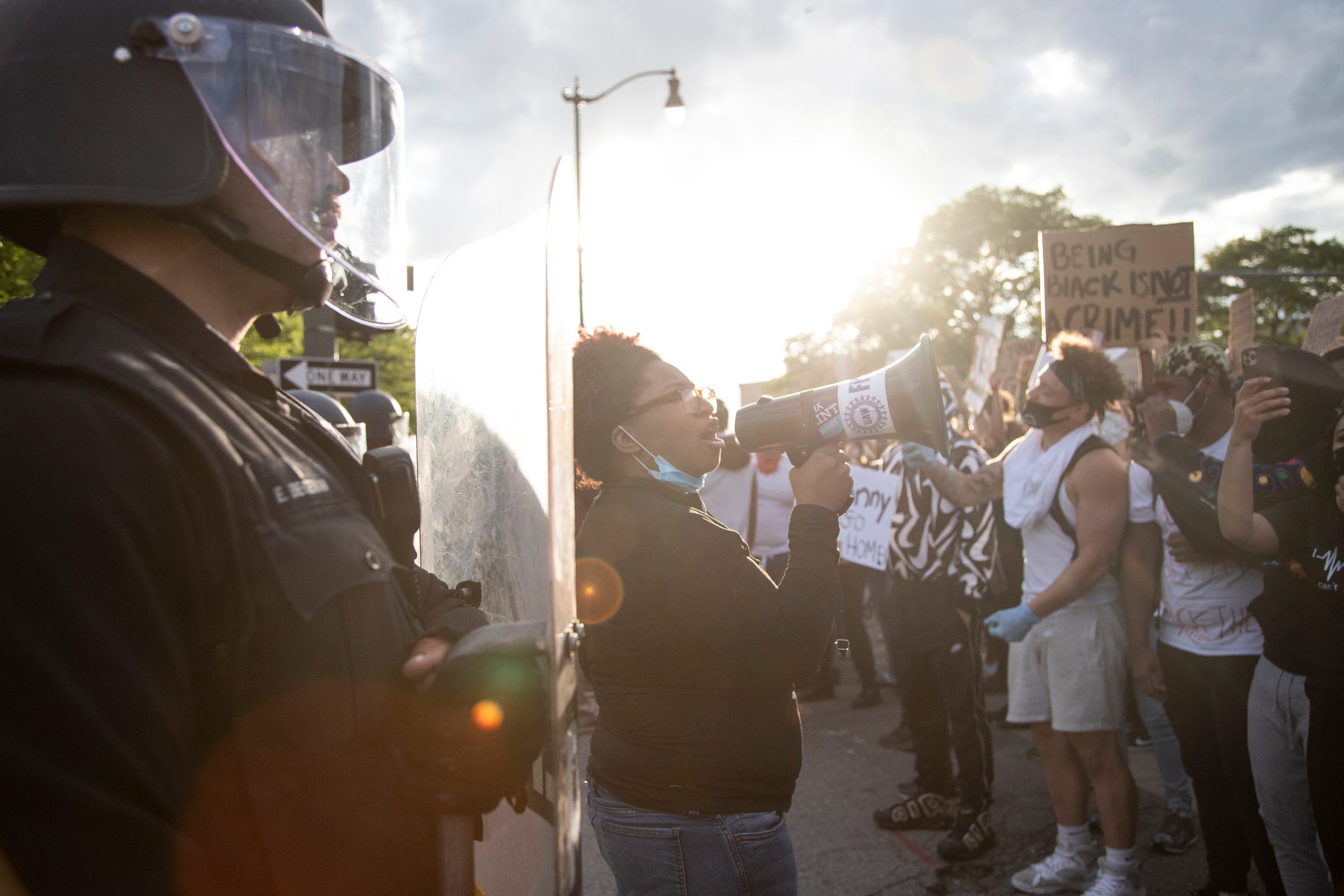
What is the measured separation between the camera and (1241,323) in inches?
193

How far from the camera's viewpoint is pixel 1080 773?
3543 millimetres

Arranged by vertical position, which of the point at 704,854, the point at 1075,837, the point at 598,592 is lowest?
the point at 1075,837

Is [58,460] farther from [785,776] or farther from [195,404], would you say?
[785,776]

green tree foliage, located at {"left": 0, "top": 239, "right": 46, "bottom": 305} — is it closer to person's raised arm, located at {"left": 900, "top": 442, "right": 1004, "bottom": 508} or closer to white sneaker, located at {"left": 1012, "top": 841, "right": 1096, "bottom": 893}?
person's raised arm, located at {"left": 900, "top": 442, "right": 1004, "bottom": 508}

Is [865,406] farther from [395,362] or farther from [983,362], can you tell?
[395,362]

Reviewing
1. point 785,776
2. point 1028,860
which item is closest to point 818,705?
point 1028,860

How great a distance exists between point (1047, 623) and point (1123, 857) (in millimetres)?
913

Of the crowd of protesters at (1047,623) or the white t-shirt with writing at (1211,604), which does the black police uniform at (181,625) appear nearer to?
the crowd of protesters at (1047,623)

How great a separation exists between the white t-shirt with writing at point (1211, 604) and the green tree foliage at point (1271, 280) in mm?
44252

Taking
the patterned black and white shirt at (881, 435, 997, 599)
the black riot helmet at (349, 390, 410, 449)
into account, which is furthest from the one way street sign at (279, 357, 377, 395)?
the patterned black and white shirt at (881, 435, 997, 599)

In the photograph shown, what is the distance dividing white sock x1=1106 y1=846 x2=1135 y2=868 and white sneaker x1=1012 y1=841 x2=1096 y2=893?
234 mm

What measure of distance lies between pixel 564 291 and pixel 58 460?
65 centimetres

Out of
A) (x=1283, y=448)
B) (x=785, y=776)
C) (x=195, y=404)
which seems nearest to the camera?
(x=195, y=404)

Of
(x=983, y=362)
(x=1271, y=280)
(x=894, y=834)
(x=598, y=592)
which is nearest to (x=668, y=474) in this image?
(x=598, y=592)
